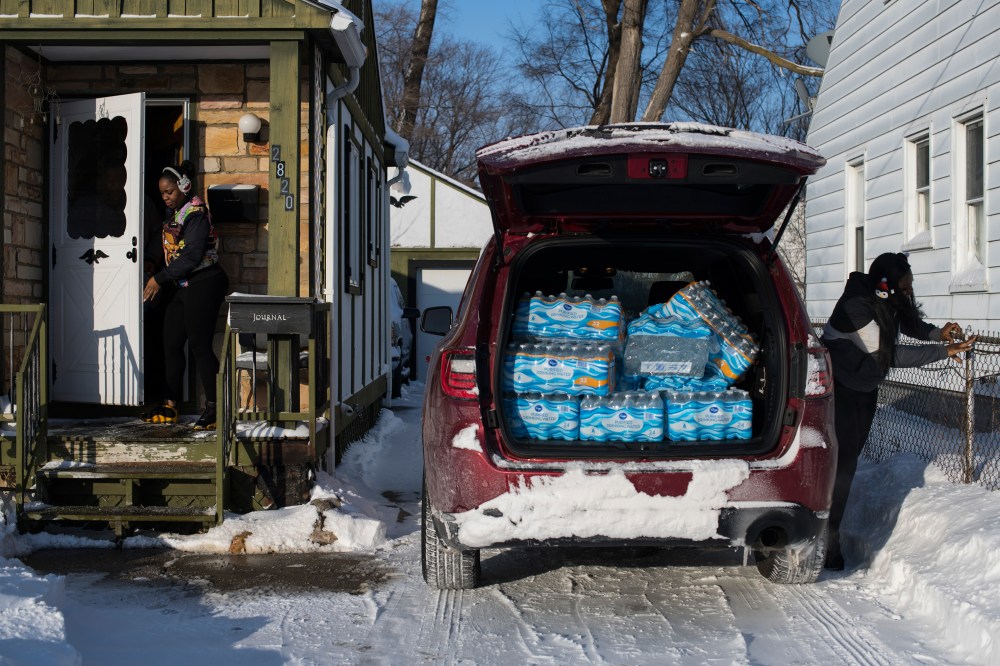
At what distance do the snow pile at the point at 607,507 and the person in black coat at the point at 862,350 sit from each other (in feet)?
4.43

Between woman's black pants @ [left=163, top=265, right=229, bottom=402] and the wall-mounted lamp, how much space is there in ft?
3.56

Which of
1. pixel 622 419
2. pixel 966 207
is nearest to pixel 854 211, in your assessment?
pixel 966 207

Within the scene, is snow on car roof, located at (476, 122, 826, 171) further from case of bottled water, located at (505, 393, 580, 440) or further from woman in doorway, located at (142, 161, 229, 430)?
woman in doorway, located at (142, 161, 229, 430)

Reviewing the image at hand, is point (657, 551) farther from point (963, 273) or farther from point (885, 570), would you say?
point (963, 273)

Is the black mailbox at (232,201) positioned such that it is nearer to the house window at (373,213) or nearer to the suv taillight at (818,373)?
the house window at (373,213)

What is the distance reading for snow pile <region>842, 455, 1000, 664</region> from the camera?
405 centimetres

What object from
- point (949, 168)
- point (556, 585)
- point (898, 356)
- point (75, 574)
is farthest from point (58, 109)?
point (949, 168)

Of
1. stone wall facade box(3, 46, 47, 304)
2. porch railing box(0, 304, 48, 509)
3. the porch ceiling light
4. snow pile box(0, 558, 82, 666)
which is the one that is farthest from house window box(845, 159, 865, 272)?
snow pile box(0, 558, 82, 666)

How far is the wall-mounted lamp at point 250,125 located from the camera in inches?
286

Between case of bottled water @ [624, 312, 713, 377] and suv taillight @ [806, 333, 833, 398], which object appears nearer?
suv taillight @ [806, 333, 833, 398]

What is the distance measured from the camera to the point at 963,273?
8859mm

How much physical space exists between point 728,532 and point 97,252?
16.8 ft

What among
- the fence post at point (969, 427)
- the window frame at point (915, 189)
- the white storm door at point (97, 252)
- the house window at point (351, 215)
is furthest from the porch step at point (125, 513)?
the window frame at point (915, 189)

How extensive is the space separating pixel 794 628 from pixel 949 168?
621 cm
